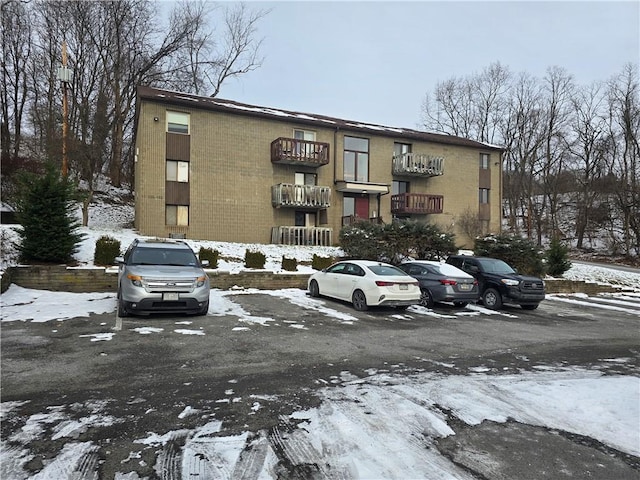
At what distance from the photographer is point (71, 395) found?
4.27 m

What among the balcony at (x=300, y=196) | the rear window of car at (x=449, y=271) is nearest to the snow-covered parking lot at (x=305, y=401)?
the rear window of car at (x=449, y=271)

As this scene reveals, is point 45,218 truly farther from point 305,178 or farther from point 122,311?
point 305,178

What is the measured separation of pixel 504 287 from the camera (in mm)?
12305

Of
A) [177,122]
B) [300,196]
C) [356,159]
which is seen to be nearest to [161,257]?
[300,196]

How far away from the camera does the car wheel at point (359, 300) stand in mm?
10625

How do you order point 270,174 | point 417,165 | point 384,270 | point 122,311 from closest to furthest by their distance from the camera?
point 122,311, point 384,270, point 270,174, point 417,165

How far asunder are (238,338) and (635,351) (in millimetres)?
7226

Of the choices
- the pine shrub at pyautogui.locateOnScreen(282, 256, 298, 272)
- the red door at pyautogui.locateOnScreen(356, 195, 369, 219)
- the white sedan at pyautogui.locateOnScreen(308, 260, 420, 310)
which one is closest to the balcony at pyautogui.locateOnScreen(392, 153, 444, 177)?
the red door at pyautogui.locateOnScreen(356, 195, 369, 219)

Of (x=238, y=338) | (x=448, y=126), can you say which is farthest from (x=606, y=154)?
(x=238, y=338)

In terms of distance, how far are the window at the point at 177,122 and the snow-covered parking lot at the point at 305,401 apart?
1346cm

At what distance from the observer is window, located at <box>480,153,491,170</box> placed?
28125 millimetres

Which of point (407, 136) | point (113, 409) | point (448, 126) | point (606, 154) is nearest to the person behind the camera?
point (113, 409)

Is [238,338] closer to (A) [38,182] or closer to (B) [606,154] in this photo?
(A) [38,182]

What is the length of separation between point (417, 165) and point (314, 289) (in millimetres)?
14638
